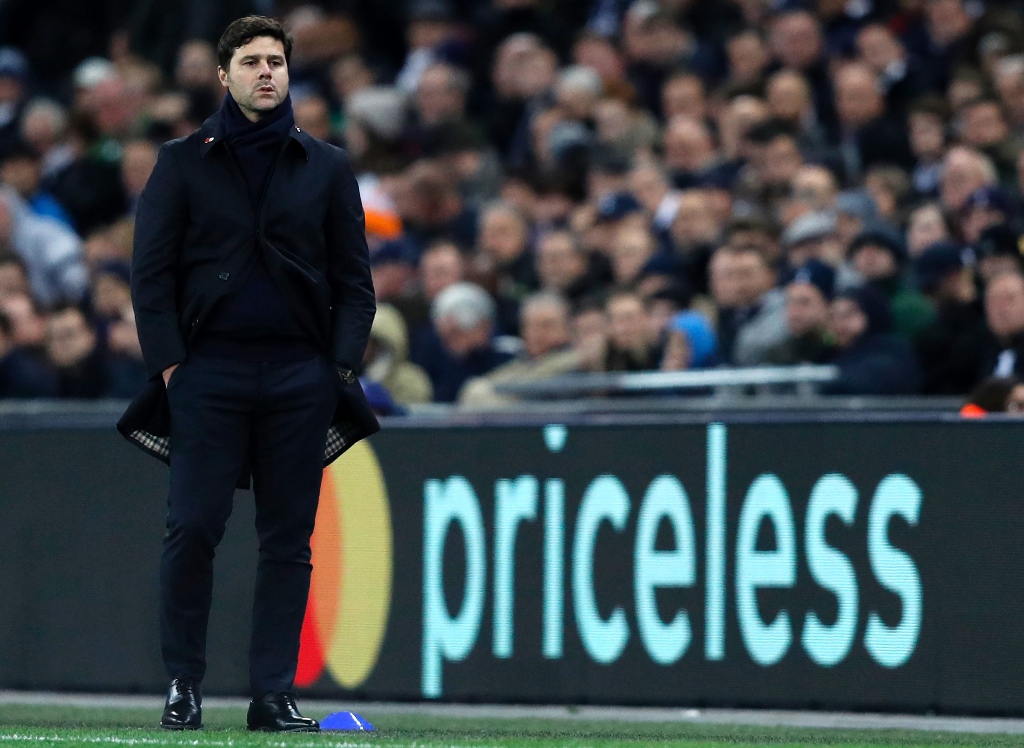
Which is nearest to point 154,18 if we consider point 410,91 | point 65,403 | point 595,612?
point 410,91

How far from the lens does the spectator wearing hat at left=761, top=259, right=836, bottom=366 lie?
1055cm

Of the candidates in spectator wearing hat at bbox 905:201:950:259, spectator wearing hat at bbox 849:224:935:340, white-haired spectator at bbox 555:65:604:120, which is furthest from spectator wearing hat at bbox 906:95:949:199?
white-haired spectator at bbox 555:65:604:120

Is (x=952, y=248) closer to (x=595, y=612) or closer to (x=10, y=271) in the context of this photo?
(x=595, y=612)

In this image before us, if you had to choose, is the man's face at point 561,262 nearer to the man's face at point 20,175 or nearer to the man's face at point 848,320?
the man's face at point 848,320

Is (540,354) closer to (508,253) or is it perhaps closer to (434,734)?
(508,253)

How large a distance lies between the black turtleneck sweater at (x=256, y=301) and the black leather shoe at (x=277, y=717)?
1114 mm

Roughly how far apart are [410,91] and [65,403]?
5.19 m

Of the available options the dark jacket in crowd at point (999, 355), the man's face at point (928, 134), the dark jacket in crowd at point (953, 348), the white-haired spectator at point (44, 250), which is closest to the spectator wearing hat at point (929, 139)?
the man's face at point (928, 134)

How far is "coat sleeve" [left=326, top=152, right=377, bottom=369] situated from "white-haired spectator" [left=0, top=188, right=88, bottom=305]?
8.51 metres

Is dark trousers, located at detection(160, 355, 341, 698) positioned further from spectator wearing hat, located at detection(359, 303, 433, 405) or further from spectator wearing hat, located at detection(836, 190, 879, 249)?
spectator wearing hat, located at detection(836, 190, 879, 249)

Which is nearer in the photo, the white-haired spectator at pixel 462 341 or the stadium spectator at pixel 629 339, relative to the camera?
the stadium spectator at pixel 629 339

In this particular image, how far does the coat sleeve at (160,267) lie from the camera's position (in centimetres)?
652

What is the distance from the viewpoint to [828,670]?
27.1ft

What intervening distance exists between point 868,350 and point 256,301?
15.0 feet
